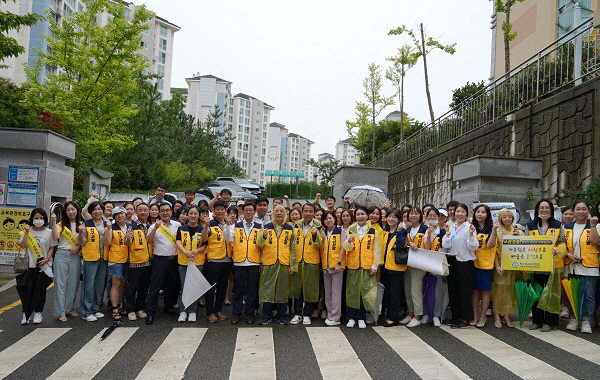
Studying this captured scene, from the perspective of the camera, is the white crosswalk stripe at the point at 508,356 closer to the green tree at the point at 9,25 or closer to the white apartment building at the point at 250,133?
the green tree at the point at 9,25

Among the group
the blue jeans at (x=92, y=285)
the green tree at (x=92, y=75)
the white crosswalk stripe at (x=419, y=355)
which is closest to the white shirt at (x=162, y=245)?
the blue jeans at (x=92, y=285)

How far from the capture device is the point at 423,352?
18.9 feet

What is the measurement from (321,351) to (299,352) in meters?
0.25

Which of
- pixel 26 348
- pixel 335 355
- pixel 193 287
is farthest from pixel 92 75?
pixel 335 355

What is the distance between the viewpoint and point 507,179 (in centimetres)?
1120

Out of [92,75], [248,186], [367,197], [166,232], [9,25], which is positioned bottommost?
[166,232]

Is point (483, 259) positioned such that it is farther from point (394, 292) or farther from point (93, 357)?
point (93, 357)

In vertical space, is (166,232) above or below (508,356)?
above

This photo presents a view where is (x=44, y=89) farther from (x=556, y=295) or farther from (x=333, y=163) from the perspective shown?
(x=333, y=163)

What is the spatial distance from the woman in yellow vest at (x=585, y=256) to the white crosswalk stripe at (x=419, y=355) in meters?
2.30

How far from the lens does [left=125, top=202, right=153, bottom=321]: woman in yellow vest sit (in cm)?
723

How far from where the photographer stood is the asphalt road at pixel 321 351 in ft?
16.4

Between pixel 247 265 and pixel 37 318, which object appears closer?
pixel 37 318

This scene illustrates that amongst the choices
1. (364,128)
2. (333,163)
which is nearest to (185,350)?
(364,128)
